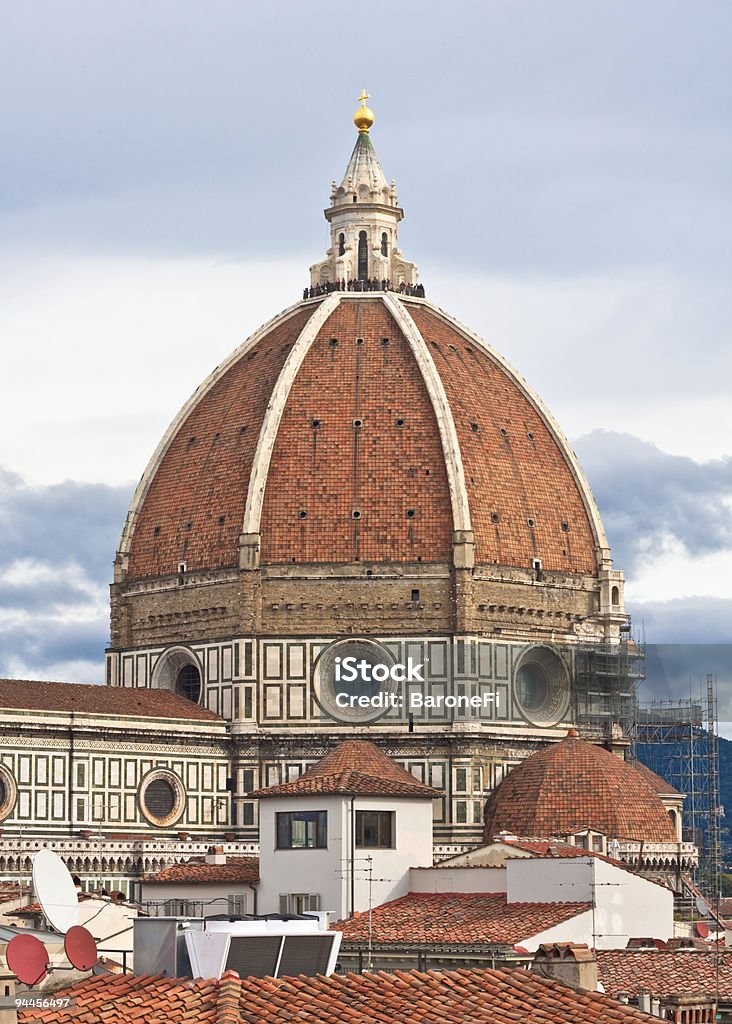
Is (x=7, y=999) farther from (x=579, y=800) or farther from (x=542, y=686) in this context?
(x=542, y=686)

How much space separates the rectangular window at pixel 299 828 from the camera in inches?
1970

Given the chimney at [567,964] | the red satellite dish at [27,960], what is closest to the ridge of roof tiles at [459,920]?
the chimney at [567,964]

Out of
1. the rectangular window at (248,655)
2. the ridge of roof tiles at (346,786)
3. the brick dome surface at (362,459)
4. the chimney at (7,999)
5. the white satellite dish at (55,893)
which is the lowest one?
the chimney at (7,999)

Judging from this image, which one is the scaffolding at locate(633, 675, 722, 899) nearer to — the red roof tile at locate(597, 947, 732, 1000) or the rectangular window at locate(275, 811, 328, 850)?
the rectangular window at locate(275, 811, 328, 850)

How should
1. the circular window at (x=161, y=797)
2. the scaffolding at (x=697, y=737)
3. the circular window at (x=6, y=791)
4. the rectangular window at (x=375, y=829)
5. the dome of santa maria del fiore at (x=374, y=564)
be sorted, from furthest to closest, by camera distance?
the scaffolding at (x=697, y=737), the dome of santa maria del fiore at (x=374, y=564), the circular window at (x=161, y=797), the circular window at (x=6, y=791), the rectangular window at (x=375, y=829)

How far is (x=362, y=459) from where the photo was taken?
72375mm

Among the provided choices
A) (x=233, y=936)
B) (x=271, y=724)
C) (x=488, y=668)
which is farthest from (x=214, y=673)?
(x=233, y=936)

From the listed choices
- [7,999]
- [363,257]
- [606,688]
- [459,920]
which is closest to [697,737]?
[606,688]

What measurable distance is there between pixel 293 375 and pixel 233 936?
162 feet

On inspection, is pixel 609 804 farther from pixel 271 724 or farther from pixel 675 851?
pixel 271 724

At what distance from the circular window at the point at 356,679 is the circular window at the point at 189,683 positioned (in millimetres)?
4001

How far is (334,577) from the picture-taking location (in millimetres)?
71312

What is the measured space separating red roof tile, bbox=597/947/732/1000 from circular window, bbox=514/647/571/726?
34229mm

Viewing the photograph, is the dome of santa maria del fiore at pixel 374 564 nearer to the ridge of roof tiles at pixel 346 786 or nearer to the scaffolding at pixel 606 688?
the scaffolding at pixel 606 688
